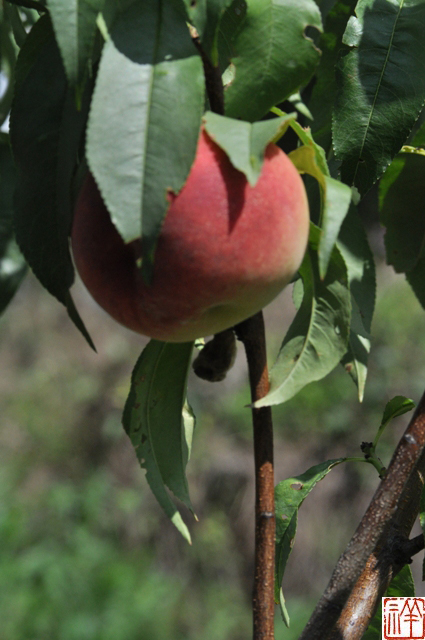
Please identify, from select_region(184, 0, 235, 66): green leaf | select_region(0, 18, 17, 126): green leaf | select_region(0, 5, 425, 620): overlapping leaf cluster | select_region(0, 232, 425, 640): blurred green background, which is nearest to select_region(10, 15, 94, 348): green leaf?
select_region(0, 5, 425, 620): overlapping leaf cluster

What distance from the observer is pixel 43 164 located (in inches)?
18.0

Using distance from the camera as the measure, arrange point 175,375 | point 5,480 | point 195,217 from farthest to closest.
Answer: point 5,480 < point 175,375 < point 195,217

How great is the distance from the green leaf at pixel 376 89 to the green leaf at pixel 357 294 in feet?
0.11

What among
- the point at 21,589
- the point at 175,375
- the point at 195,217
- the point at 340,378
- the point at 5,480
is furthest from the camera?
the point at 5,480

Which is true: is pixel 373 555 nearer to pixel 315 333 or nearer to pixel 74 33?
pixel 315 333

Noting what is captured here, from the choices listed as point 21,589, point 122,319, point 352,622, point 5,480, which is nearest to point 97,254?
point 122,319

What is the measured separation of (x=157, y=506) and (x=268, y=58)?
2.89 m

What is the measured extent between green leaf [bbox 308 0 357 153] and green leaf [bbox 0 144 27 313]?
29 centimetres

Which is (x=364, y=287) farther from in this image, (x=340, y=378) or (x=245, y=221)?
(x=340, y=378)

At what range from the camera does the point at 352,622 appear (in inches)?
20.9

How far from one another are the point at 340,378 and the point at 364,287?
2.54m

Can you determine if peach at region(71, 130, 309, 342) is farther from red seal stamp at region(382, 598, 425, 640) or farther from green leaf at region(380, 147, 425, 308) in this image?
red seal stamp at region(382, 598, 425, 640)

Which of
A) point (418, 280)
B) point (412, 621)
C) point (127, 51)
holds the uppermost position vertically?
point (127, 51)

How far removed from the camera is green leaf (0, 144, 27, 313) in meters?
0.62
